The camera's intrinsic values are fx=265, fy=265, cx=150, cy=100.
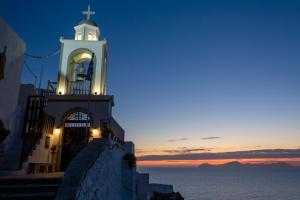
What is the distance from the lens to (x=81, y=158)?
733 centimetres

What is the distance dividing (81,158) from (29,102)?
302 inches

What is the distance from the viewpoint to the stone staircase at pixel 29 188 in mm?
6477

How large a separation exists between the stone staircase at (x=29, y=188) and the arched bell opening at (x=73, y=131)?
723 centimetres

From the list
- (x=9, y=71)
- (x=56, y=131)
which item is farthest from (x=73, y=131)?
(x=9, y=71)

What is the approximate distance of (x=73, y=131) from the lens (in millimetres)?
15680

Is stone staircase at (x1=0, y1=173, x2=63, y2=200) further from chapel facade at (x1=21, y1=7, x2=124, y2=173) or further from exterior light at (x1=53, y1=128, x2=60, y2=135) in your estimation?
exterior light at (x1=53, y1=128, x2=60, y2=135)

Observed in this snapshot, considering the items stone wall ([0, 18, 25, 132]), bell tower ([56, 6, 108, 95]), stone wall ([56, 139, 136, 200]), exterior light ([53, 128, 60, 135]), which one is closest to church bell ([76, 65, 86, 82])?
bell tower ([56, 6, 108, 95])

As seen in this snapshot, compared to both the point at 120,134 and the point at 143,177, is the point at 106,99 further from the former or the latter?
the point at 143,177

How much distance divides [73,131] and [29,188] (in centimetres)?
883

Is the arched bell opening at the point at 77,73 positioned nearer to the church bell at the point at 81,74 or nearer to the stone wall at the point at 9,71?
the church bell at the point at 81,74

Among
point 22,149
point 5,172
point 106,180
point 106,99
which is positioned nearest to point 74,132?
point 106,99

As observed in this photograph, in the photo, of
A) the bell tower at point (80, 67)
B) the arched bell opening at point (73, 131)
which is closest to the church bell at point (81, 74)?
the bell tower at point (80, 67)

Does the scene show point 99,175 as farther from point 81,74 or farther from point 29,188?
point 81,74

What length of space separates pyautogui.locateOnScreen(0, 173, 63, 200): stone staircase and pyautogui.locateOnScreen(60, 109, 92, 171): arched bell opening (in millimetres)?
7229
